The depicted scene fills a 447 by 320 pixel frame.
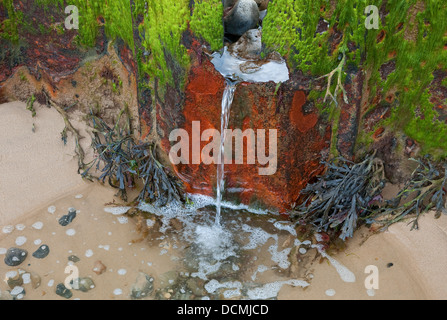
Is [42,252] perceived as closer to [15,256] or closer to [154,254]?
[15,256]

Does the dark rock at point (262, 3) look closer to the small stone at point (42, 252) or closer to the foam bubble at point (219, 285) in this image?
the foam bubble at point (219, 285)

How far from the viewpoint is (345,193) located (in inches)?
130

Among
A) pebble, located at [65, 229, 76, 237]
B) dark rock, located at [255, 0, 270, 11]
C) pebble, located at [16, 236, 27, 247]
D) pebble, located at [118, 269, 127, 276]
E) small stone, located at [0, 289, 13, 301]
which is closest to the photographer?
small stone, located at [0, 289, 13, 301]

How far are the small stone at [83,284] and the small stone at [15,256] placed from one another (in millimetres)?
428

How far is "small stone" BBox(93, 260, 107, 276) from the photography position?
3.09 m

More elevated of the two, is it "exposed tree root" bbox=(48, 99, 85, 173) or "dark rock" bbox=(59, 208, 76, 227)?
"exposed tree root" bbox=(48, 99, 85, 173)

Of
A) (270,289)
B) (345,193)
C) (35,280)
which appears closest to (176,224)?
(270,289)

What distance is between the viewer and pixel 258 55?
3352 mm

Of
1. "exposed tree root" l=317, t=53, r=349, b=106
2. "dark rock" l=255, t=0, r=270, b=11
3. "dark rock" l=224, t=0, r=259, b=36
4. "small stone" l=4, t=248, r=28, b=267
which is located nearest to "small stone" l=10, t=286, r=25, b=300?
"small stone" l=4, t=248, r=28, b=267

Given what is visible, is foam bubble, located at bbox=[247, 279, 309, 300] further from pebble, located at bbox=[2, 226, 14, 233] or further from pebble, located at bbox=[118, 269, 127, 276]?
pebble, located at bbox=[2, 226, 14, 233]

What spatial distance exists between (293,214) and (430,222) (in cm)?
97

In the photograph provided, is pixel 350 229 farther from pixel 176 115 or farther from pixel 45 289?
pixel 45 289

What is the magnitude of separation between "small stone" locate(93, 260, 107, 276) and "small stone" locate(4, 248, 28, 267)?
497mm

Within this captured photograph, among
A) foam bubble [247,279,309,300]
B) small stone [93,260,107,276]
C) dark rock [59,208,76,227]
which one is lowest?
foam bubble [247,279,309,300]
